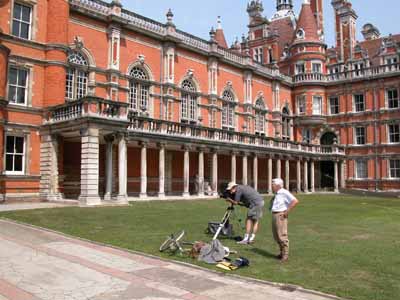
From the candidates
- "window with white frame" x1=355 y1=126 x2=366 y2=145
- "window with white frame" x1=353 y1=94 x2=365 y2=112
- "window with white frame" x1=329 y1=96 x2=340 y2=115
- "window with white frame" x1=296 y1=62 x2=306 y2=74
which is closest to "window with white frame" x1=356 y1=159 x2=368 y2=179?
"window with white frame" x1=355 y1=126 x2=366 y2=145

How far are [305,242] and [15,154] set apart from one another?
17227 millimetres

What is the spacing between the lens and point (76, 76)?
2545 centimetres

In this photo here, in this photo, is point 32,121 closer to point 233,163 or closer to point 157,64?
point 157,64

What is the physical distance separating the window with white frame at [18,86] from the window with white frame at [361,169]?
3427 cm

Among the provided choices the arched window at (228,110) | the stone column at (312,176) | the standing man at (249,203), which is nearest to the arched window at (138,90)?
the arched window at (228,110)

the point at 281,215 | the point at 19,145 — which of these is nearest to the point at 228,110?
the point at 19,145

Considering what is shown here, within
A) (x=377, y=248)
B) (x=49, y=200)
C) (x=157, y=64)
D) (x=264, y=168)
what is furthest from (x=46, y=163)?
(x=264, y=168)

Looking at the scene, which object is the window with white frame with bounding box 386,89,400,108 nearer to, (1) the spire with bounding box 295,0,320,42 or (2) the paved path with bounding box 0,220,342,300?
(1) the spire with bounding box 295,0,320,42

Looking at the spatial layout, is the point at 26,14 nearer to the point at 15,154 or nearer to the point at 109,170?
the point at 15,154

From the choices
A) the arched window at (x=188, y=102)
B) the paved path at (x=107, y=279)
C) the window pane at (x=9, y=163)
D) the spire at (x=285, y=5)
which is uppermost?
the spire at (x=285, y=5)

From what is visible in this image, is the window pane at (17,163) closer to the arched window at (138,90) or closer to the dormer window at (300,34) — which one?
the arched window at (138,90)

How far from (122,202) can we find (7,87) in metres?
8.60

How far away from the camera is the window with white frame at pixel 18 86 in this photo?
71.9 ft

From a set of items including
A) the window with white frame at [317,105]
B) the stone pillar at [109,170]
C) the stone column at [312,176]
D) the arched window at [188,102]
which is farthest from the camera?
the window with white frame at [317,105]
